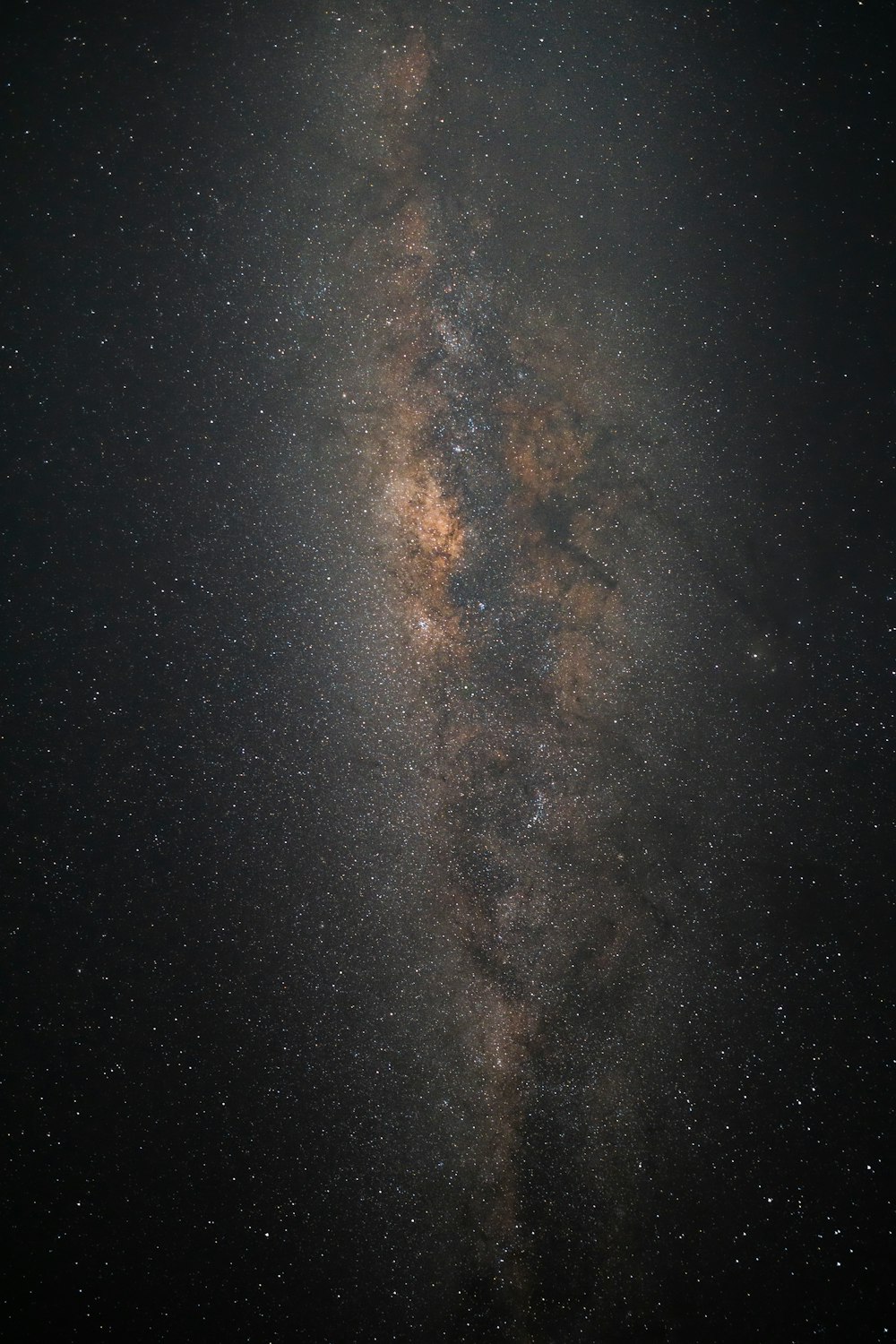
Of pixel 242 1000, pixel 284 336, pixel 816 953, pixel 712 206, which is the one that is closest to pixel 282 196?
pixel 284 336

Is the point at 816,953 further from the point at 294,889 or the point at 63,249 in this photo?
the point at 63,249

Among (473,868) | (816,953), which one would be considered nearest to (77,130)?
(473,868)

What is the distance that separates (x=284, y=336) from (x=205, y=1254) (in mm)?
2406

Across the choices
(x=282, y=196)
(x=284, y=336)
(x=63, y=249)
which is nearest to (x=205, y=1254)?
(x=284, y=336)

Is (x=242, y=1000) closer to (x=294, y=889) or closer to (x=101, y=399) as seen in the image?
(x=294, y=889)

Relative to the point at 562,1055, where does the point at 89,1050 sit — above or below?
below

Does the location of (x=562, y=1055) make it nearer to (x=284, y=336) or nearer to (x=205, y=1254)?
(x=205, y=1254)

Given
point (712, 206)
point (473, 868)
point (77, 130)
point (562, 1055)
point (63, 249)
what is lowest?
point (562, 1055)

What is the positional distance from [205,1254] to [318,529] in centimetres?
192

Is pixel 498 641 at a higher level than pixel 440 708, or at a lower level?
Result: higher

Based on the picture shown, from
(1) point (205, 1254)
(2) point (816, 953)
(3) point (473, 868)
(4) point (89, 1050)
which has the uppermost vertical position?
(2) point (816, 953)

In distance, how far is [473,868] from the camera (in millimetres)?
1735

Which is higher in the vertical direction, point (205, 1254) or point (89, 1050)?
point (89, 1050)

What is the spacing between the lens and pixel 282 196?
→ 5.47ft
